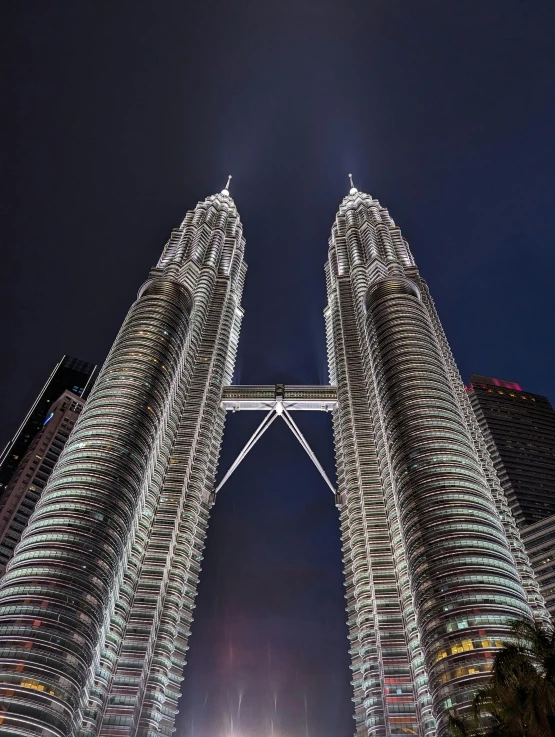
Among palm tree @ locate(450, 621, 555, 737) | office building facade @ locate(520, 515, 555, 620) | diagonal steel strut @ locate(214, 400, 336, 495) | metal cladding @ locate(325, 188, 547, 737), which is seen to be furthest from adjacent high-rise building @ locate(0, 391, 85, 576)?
palm tree @ locate(450, 621, 555, 737)

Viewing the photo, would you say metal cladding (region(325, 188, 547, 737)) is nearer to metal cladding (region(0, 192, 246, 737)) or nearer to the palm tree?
metal cladding (region(0, 192, 246, 737))

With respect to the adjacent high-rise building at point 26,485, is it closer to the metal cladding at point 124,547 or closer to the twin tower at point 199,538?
the metal cladding at point 124,547

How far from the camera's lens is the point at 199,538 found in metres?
126

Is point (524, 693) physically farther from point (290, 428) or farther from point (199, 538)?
point (290, 428)

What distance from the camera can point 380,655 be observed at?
9669 cm

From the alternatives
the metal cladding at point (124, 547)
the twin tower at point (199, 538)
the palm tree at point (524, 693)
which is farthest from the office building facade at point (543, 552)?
the palm tree at point (524, 693)

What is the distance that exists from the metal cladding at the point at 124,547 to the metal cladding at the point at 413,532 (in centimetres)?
3134

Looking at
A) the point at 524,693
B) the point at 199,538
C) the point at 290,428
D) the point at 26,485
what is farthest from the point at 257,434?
the point at 524,693

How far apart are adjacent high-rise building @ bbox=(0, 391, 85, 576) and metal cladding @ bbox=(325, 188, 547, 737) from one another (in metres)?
90.1

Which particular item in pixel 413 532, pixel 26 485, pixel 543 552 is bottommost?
pixel 413 532

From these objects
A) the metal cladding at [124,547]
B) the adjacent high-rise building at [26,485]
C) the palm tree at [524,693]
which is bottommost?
the palm tree at [524,693]

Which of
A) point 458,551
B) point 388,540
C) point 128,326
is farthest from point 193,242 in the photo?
point 458,551

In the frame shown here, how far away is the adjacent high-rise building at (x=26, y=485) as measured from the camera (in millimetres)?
164625

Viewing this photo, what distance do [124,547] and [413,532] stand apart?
153 feet
